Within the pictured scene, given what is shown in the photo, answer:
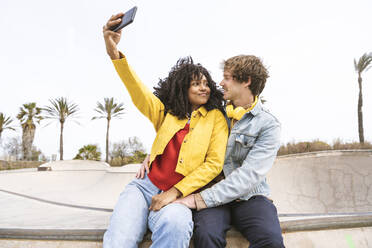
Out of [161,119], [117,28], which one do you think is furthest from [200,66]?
[117,28]

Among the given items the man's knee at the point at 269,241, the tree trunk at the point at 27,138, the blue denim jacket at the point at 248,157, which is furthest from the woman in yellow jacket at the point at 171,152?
the tree trunk at the point at 27,138

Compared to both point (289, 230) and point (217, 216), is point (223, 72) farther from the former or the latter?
point (289, 230)

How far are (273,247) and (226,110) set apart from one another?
1323 mm

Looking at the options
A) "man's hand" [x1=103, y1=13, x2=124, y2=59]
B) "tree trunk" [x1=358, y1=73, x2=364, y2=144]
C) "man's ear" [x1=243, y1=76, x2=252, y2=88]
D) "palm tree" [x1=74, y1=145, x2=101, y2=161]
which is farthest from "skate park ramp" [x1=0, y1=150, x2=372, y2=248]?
"tree trunk" [x1=358, y1=73, x2=364, y2=144]

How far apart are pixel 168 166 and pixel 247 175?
669mm

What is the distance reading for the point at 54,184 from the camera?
40.8ft

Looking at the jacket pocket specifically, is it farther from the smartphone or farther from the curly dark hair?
the smartphone

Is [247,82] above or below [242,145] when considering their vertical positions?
above

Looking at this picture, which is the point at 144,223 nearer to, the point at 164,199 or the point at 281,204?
the point at 164,199

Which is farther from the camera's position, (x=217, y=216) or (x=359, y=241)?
(x=359, y=241)

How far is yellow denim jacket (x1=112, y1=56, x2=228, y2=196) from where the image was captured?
6.32 feet

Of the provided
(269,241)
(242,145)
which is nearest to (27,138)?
(242,145)

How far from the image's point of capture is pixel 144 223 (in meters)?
1.84

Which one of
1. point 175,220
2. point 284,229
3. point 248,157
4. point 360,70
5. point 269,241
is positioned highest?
point 360,70
